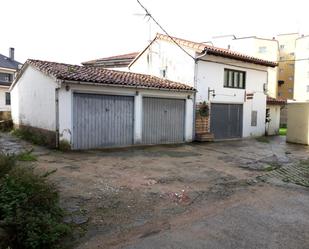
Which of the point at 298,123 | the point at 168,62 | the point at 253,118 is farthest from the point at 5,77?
the point at 298,123

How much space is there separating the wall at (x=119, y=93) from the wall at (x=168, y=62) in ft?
4.35

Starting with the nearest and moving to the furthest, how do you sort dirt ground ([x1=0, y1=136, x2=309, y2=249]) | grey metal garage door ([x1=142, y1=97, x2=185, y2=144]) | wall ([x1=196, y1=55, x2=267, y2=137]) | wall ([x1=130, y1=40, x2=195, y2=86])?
dirt ground ([x1=0, y1=136, x2=309, y2=249]), grey metal garage door ([x1=142, y1=97, x2=185, y2=144]), wall ([x1=130, y1=40, x2=195, y2=86]), wall ([x1=196, y1=55, x2=267, y2=137])

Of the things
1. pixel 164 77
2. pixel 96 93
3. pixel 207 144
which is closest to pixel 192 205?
pixel 96 93

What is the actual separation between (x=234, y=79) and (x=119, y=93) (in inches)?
319

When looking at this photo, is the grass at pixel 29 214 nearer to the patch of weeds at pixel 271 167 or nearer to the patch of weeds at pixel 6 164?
the patch of weeds at pixel 6 164

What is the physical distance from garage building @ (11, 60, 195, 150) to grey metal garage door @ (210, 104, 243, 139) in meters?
1.83

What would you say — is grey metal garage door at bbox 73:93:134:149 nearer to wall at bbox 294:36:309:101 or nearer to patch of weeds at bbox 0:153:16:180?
patch of weeds at bbox 0:153:16:180

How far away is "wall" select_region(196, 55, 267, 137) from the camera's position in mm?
16469

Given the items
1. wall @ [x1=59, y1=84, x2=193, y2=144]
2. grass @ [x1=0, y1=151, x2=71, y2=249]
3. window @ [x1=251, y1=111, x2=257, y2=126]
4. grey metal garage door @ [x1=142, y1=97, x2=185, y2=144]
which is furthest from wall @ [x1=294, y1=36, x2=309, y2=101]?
grass @ [x1=0, y1=151, x2=71, y2=249]

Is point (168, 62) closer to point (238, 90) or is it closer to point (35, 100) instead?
point (238, 90)

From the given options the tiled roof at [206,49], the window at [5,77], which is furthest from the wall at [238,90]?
the window at [5,77]

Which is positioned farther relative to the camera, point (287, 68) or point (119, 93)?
point (287, 68)

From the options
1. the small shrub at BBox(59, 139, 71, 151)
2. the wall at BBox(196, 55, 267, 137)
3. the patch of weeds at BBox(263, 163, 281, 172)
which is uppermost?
the wall at BBox(196, 55, 267, 137)

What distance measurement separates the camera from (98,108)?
12625 mm
